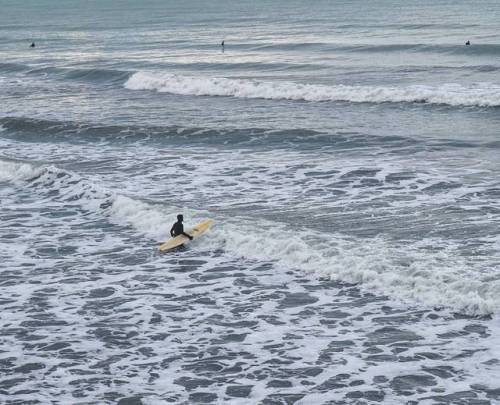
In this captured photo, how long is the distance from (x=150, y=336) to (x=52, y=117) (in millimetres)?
26154

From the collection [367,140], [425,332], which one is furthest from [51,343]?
[367,140]

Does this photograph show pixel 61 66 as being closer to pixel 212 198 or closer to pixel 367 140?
pixel 367 140

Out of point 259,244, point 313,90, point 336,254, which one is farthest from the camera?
point 313,90

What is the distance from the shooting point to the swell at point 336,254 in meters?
14.8

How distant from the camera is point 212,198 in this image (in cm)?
2244

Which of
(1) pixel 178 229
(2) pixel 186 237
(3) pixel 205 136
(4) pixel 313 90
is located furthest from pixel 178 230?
(4) pixel 313 90

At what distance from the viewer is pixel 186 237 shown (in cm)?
1864

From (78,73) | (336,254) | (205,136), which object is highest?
(78,73)

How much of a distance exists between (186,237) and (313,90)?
77.6 feet

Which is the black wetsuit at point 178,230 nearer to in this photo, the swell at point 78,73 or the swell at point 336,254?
the swell at point 336,254

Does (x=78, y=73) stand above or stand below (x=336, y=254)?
above

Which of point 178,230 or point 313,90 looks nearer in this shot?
point 178,230

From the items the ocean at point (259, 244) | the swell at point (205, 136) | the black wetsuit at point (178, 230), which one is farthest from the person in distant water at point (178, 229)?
the swell at point (205, 136)

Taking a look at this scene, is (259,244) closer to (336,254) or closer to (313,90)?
(336,254)
